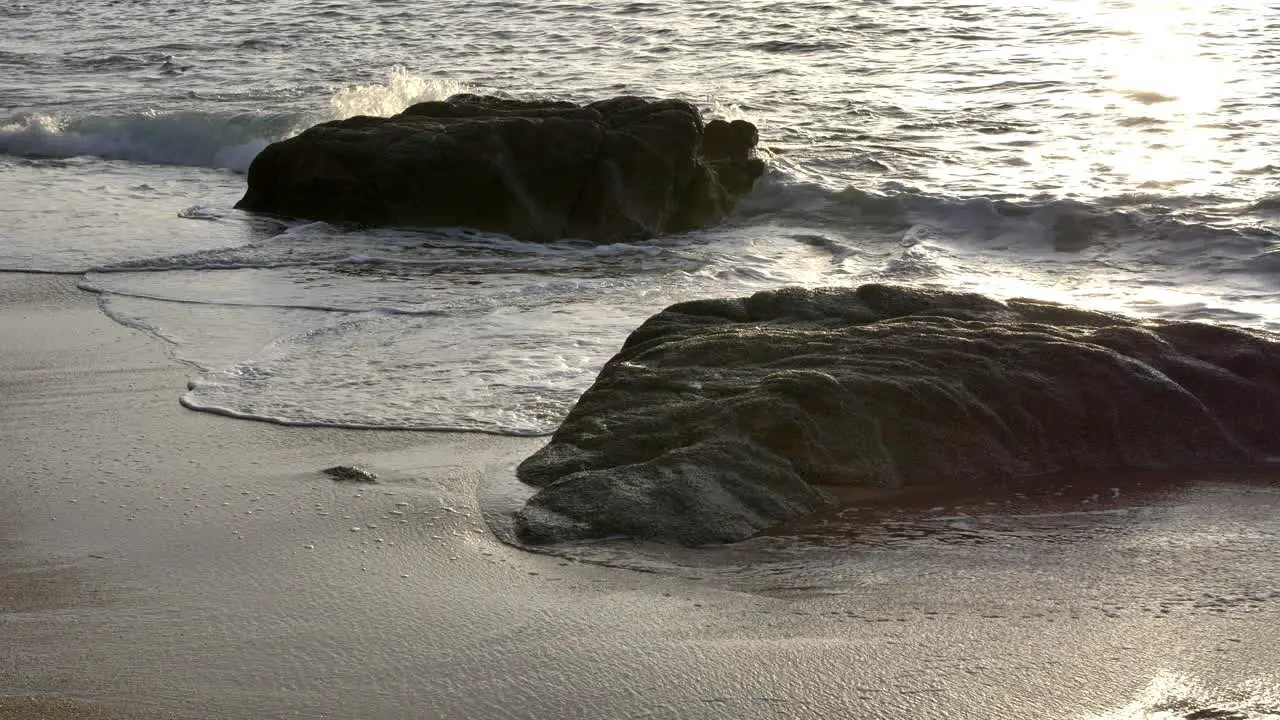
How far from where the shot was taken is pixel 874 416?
160 inches

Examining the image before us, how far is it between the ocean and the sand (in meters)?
0.93

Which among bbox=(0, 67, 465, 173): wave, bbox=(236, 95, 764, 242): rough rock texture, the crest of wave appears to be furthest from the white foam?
bbox=(236, 95, 764, 242): rough rock texture

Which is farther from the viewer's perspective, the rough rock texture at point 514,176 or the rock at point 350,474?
the rough rock texture at point 514,176

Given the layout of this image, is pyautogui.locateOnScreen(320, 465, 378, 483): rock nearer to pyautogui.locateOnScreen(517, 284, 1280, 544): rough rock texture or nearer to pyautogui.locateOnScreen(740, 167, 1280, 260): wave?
pyautogui.locateOnScreen(517, 284, 1280, 544): rough rock texture

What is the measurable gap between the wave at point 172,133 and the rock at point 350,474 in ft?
25.9

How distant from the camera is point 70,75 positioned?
624 inches

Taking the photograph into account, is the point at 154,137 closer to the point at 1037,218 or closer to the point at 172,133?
the point at 172,133

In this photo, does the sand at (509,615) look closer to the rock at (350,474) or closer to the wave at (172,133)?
the rock at (350,474)

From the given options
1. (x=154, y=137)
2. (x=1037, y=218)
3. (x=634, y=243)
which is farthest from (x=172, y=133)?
(x=1037, y=218)

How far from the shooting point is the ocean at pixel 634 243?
230 inches

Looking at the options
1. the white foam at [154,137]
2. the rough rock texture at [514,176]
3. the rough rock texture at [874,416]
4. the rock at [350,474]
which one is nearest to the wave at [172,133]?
the white foam at [154,137]

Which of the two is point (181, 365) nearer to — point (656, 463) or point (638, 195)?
point (656, 463)

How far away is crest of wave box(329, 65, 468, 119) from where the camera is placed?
12.9m

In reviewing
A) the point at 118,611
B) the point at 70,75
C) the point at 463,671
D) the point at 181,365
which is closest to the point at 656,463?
the point at 463,671
